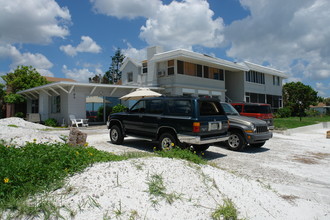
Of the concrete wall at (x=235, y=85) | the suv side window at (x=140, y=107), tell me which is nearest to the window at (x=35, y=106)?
the suv side window at (x=140, y=107)

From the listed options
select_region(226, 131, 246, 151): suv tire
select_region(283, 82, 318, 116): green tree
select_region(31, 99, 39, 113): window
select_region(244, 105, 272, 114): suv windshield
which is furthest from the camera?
select_region(283, 82, 318, 116): green tree

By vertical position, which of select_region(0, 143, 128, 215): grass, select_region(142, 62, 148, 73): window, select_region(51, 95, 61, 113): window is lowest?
select_region(0, 143, 128, 215): grass

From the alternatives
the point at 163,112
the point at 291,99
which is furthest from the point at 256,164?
the point at 291,99

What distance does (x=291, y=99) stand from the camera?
37844 millimetres

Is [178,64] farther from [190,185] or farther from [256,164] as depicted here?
[190,185]

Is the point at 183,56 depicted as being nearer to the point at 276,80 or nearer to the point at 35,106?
the point at 35,106

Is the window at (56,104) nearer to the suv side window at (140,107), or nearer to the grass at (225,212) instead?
the suv side window at (140,107)

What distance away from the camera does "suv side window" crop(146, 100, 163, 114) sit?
8273 millimetres

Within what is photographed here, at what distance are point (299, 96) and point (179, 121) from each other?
35.6 m

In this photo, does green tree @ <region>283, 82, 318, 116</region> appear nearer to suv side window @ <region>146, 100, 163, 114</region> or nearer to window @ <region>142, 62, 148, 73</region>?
window @ <region>142, 62, 148, 73</region>

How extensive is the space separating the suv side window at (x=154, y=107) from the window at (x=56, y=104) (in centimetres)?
1365

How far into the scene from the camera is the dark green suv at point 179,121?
7.20 m

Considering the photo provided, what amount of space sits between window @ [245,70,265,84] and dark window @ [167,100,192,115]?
80.5 feet

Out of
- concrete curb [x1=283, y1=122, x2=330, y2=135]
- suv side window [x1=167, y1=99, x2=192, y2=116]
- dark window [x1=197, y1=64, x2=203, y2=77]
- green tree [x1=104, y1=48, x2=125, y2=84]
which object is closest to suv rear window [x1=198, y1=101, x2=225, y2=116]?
suv side window [x1=167, y1=99, x2=192, y2=116]
